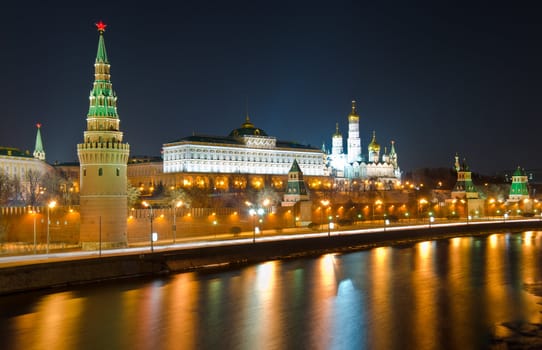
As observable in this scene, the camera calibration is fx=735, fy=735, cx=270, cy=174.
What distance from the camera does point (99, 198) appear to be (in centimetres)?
4650

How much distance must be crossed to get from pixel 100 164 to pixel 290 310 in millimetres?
19443

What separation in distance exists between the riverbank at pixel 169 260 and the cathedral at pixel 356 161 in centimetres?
10624

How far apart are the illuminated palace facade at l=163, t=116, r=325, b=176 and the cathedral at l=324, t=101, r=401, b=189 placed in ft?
35.3

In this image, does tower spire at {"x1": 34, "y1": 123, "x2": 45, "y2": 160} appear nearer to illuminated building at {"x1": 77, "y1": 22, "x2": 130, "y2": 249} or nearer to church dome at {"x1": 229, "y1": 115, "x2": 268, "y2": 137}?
church dome at {"x1": 229, "y1": 115, "x2": 268, "y2": 137}

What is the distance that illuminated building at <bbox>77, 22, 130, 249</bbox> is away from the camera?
152 feet

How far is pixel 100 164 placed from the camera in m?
46.5

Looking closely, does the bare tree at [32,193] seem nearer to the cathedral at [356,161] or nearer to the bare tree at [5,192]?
the bare tree at [5,192]

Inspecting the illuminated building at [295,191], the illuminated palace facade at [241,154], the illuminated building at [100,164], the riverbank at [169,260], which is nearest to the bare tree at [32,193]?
the illuminated building at [295,191]

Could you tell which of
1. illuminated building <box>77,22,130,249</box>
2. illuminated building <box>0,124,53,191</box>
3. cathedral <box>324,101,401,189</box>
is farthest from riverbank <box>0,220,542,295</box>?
cathedral <box>324,101,401,189</box>

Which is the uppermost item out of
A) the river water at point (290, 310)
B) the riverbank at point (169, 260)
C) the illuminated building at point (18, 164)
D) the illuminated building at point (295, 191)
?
the illuminated building at point (18, 164)

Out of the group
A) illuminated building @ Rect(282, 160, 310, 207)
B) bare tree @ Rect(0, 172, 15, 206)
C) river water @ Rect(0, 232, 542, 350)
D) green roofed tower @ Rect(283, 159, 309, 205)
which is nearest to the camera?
river water @ Rect(0, 232, 542, 350)

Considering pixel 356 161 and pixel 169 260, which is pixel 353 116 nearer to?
pixel 356 161

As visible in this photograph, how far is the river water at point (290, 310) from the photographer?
26.6 metres

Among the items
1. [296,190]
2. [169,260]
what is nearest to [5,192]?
[296,190]
